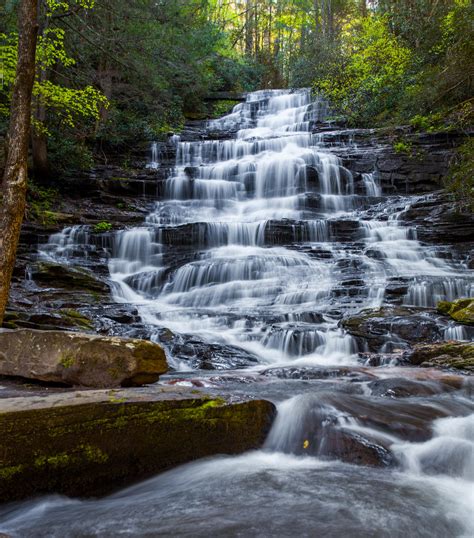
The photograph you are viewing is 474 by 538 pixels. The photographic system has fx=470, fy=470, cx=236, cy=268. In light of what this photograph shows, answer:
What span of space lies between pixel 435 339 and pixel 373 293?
2.31m

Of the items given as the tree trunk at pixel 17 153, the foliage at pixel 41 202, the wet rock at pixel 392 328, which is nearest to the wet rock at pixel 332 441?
the wet rock at pixel 392 328

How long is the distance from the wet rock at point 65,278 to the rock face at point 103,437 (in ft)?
24.8

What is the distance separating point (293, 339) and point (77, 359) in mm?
4669

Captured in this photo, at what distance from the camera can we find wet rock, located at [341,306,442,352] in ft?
27.1

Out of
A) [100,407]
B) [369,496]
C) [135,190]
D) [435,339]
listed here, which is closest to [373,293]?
[435,339]

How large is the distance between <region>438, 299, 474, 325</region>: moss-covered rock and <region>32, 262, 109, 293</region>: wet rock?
751cm

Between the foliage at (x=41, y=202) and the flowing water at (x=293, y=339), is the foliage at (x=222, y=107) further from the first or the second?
the foliage at (x=41, y=202)

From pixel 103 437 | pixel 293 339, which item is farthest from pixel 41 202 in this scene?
pixel 103 437

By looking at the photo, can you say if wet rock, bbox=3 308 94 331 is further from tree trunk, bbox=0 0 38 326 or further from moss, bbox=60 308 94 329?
tree trunk, bbox=0 0 38 326

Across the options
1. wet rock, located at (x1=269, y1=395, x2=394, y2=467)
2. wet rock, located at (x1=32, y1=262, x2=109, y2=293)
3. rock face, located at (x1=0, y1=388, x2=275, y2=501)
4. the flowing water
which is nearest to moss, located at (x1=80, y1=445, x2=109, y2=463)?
rock face, located at (x1=0, y1=388, x2=275, y2=501)

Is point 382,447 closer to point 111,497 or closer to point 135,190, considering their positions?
point 111,497

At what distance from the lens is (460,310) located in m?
8.62

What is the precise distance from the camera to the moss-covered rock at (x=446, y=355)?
272 inches

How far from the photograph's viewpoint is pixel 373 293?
1035 cm
